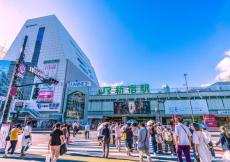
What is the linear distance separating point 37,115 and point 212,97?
59283mm

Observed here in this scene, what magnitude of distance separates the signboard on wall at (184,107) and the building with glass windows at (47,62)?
29.8 meters

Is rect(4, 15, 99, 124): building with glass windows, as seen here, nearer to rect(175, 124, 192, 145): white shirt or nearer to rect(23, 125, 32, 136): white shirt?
rect(23, 125, 32, 136): white shirt

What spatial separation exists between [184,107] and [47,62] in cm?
5632

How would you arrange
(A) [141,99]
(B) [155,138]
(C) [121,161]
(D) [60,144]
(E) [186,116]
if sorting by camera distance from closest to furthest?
(D) [60,144] → (C) [121,161] → (B) [155,138] → (E) [186,116] → (A) [141,99]

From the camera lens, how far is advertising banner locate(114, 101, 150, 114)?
4866 centimetres

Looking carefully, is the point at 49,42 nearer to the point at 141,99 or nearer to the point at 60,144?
the point at 141,99

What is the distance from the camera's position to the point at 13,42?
247ft

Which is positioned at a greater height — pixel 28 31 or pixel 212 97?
pixel 28 31

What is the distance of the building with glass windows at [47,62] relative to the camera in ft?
182

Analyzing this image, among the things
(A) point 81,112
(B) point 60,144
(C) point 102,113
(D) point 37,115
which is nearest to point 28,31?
(D) point 37,115

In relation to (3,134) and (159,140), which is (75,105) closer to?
(3,134)

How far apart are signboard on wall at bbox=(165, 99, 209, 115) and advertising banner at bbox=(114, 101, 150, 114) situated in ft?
21.5

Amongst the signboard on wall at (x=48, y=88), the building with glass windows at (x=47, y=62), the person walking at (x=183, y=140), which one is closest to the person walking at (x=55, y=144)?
the person walking at (x=183, y=140)

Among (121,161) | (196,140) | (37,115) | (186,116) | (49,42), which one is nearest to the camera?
(196,140)
